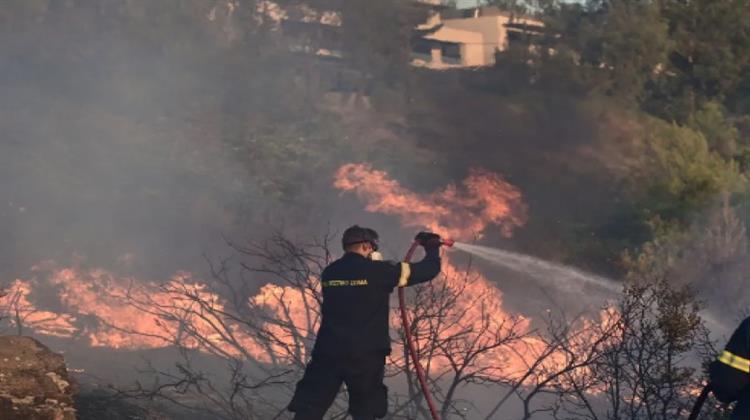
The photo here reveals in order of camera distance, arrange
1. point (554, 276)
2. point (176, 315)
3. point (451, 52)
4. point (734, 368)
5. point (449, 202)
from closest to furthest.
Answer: point (734, 368)
point (176, 315)
point (554, 276)
point (449, 202)
point (451, 52)

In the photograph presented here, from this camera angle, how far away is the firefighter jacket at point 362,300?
255 inches

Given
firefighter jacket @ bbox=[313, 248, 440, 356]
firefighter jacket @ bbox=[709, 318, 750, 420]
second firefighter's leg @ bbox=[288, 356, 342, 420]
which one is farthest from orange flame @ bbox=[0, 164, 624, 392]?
firefighter jacket @ bbox=[709, 318, 750, 420]

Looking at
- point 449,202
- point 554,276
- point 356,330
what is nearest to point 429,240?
point 356,330

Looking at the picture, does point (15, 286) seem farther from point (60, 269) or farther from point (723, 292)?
point (723, 292)

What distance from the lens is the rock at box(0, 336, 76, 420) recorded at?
21.2 ft

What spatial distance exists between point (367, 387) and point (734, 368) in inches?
100.0

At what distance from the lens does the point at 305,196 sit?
22234mm

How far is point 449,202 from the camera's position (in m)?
23.6

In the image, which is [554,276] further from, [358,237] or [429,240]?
[358,237]

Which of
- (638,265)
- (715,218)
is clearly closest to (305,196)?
(638,265)

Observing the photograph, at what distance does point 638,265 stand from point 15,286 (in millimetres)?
15191

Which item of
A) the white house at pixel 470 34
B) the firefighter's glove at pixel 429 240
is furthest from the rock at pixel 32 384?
the white house at pixel 470 34

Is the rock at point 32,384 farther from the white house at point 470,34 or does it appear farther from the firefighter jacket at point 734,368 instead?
the white house at point 470,34

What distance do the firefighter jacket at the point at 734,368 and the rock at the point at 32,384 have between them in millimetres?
4221
